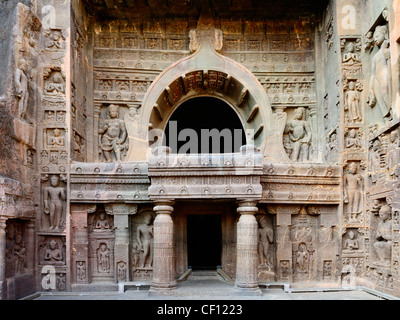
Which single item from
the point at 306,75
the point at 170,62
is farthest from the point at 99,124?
the point at 306,75

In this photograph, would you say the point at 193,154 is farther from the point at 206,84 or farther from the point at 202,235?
the point at 202,235

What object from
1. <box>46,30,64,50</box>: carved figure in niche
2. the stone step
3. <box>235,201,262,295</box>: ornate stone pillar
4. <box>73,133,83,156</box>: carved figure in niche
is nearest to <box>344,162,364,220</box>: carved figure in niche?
<box>235,201,262,295</box>: ornate stone pillar

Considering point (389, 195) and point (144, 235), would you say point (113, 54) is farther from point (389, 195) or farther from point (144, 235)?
point (389, 195)

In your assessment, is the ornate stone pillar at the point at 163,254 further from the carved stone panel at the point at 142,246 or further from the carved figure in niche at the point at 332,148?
the carved figure in niche at the point at 332,148

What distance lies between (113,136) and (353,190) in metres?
6.29

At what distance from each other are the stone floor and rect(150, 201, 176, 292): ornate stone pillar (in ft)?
0.69

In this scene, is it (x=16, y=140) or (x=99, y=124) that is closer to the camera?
(x=16, y=140)

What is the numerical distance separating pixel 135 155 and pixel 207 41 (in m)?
3.79

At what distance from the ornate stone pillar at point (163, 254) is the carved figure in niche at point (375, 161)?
4.55 metres

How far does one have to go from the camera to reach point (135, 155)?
10266mm

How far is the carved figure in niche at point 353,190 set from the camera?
9047mm

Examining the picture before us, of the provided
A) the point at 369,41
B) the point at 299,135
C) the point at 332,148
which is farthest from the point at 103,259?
the point at 369,41

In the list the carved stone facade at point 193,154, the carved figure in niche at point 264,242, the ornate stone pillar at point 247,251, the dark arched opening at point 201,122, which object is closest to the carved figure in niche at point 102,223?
the carved stone facade at point 193,154

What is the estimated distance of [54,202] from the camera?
8.86 m
